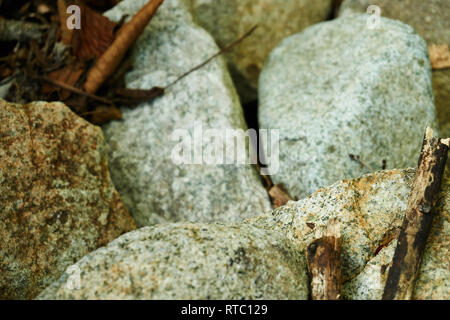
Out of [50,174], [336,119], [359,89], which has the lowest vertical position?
[50,174]

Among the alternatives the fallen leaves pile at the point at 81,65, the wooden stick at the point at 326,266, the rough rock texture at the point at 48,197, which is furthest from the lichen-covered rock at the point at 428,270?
the fallen leaves pile at the point at 81,65

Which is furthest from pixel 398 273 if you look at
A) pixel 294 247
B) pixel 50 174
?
pixel 50 174

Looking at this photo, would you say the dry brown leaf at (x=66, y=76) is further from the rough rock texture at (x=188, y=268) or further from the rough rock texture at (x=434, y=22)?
the rough rock texture at (x=434, y=22)

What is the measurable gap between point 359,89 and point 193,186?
1.16 m

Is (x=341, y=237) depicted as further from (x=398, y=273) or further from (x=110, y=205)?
(x=110, y=205)

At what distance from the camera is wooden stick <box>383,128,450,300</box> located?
1555mm

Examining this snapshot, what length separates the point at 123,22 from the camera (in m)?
2.82

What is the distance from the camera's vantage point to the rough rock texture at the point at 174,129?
2.48 m

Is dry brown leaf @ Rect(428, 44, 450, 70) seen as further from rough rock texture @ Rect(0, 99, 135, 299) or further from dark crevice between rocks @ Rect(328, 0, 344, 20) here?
rough rock texture @ Rect(0, 99, 135, 299)

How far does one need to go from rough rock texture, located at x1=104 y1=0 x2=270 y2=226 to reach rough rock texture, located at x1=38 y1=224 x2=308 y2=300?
759 millimetres

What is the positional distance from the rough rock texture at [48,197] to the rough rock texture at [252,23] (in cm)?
145

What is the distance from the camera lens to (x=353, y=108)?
2.49m

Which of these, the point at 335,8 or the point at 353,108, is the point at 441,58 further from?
the point at 353,108
